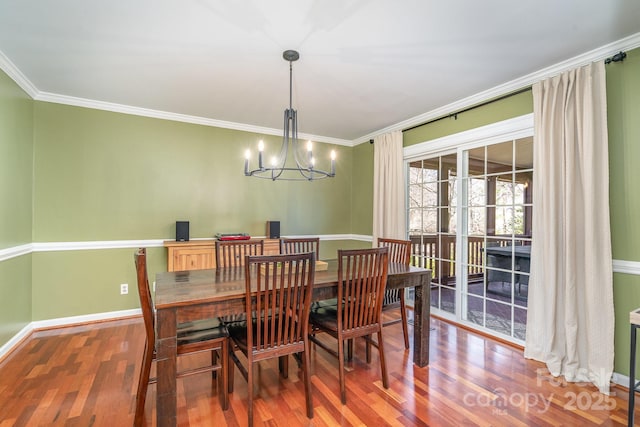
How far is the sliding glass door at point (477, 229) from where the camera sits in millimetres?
2980

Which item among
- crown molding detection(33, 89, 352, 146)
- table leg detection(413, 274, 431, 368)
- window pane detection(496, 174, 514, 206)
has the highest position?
crown molding detection(33, 89, 352, 146)

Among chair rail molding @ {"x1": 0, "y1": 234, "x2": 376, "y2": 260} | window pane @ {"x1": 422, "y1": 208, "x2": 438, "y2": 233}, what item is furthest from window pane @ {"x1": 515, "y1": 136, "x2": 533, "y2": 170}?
chair rail molding @ {"x1": 0, "y1": 234, "x2": 376, "y2": 260}

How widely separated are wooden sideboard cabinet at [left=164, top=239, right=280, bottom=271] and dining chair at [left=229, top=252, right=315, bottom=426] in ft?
5.67

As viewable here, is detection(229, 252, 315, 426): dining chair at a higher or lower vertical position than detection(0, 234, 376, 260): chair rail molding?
lower

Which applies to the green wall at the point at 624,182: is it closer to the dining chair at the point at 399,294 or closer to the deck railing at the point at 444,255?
the deck railing at the point at 444,255

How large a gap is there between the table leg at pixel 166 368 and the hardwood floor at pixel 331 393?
0.26 m

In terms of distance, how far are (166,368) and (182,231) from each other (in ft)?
7.62

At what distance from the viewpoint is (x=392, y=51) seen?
2.41 m

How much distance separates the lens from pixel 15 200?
2.85m

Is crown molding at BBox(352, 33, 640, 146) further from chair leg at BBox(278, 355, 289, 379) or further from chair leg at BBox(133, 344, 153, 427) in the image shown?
chair leg at BBox(133, 344, 153, 427)

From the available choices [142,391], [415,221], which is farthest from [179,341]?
[415,221]

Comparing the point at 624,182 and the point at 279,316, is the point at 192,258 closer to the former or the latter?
the point at 279,316

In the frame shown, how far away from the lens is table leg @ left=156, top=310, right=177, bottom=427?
5.43 feet

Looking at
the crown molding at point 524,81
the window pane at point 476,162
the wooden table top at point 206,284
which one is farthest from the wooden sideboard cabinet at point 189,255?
the window pane at point 476,162
